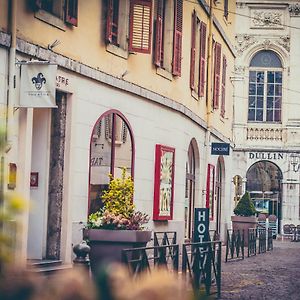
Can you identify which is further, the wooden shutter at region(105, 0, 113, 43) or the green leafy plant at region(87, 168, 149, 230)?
the wooden shutter at region(105, 0, 113, 43)

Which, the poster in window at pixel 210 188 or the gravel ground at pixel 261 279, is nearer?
the gravel ground at pixel 261 279

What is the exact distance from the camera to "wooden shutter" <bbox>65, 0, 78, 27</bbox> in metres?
16.3

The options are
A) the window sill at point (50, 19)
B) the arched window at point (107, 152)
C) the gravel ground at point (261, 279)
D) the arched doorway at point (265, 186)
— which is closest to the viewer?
the gravel ground at point (261, 279)

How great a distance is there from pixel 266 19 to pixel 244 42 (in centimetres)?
150

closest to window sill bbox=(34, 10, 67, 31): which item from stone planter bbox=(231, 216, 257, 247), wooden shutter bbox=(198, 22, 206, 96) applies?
wooden shutter bbox=(198, 22, 206, 96)

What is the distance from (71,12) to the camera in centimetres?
1666

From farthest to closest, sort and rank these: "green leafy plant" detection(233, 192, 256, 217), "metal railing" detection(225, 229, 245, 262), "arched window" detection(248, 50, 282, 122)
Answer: "arched window" detection(248, 50, 282, 122) < "green leafy plant" detection(233, 192, 256, 217) < "metal railing" detection(225, 229, 245, 262)

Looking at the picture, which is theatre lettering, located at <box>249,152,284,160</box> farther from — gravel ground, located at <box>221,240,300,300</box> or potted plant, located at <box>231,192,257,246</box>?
gravel ground, located at <box>221,240,300,300</box>

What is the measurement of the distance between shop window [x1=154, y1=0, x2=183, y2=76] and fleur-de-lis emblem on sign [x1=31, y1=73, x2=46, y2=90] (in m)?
7.62

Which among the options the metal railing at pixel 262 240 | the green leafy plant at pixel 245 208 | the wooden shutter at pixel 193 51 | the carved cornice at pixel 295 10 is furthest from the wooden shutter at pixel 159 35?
the carved cornice at pixel 295 10

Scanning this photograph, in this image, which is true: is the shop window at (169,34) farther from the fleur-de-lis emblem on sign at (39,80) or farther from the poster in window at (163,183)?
the fleur-de-lis emblem on sign at (39,80)

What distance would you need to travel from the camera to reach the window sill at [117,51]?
60.6 feet

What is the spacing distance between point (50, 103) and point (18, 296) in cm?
1266

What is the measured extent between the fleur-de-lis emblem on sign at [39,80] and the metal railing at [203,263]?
10.2 ft
